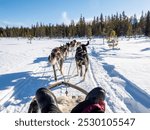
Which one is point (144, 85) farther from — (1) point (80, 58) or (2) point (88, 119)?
(2) point (88, 119)

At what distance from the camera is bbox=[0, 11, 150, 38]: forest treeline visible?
2997 inches

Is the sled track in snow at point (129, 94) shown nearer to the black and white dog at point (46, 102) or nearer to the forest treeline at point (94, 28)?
the black and white dog at point (46, 102)

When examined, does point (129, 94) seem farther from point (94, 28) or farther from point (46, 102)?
point (94, 28)

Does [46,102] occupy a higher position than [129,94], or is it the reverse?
[46,102]

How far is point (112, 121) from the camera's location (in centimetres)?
327

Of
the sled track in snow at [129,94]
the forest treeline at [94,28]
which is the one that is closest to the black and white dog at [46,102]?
the sled track in snow at [129,94]

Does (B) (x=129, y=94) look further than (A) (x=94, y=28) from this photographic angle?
No

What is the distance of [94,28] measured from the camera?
87.6 m

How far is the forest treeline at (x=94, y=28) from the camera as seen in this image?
7612 cm

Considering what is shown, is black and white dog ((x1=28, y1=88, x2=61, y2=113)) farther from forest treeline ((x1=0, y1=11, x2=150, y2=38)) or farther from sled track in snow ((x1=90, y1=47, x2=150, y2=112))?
forest treeline ((x1=0, y1=11, x2=150, y2=38))

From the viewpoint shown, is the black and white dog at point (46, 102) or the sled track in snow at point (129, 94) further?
the sled track in snow at point (129, 94)

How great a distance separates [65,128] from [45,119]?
28 cm

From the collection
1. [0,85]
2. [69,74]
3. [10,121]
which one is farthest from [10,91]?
[10,121]

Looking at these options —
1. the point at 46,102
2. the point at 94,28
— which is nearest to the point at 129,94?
the point at 46,102
